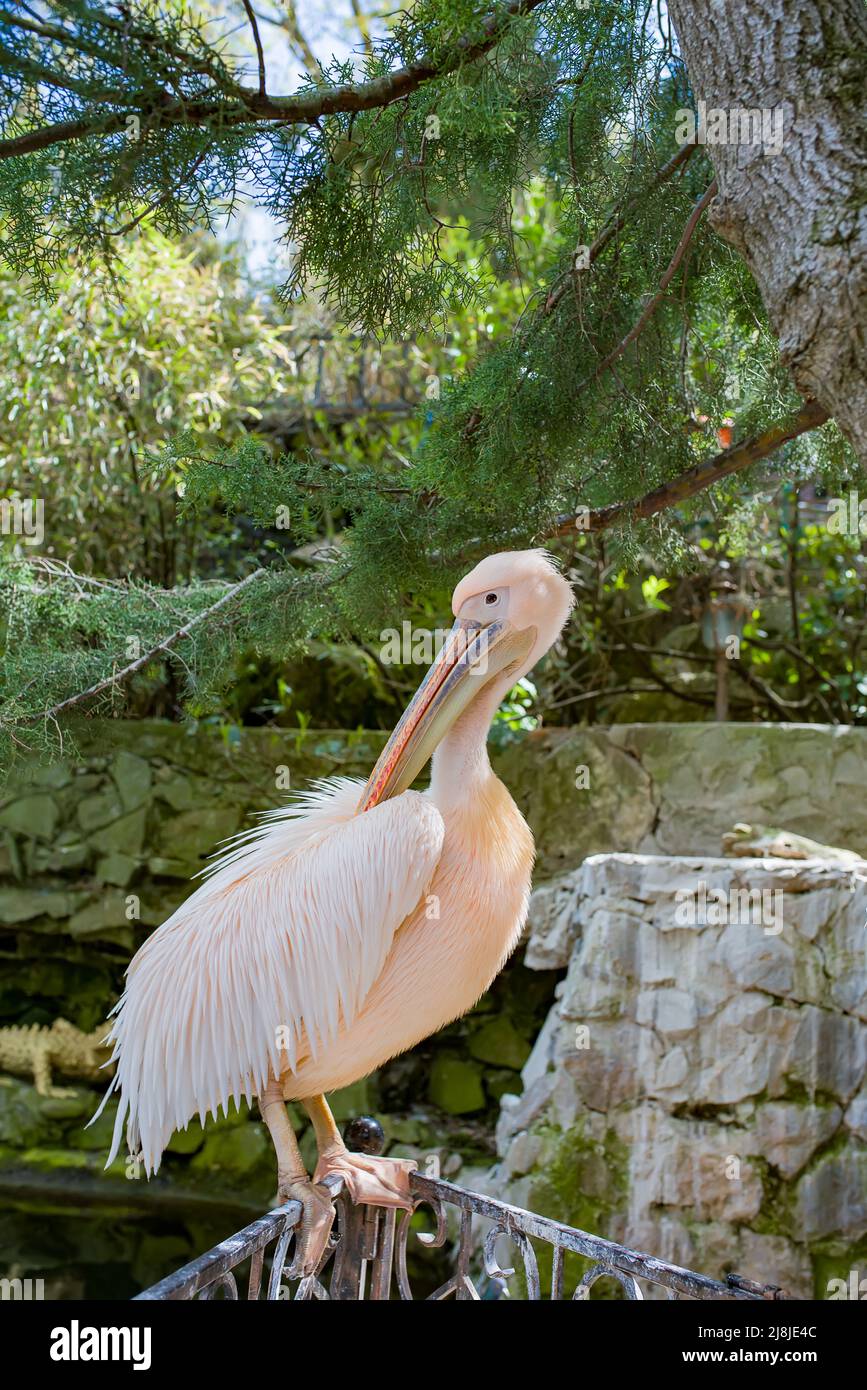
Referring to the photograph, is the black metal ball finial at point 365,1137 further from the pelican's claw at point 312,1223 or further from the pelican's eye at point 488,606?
the pelican's eye at point 488,606

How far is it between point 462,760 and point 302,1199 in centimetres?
88

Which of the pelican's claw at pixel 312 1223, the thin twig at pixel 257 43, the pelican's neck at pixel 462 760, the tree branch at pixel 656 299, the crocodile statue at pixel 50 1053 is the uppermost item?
the thin twig at pixel 257 43

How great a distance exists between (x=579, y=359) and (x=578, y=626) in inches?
151

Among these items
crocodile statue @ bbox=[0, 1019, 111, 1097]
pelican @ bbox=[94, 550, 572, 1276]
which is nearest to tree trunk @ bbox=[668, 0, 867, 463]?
pelican @ bbox=[94, 550, 572, 1276]

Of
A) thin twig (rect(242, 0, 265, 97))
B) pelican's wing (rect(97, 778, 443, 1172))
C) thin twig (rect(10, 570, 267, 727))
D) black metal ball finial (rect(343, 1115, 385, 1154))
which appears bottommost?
black metal ball finial (rect(343, 1115, 385, 1154))

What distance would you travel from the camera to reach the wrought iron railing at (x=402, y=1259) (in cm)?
155

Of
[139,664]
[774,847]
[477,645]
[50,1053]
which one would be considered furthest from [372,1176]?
[50,1053]

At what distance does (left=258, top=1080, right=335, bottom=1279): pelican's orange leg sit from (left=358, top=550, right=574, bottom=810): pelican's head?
648mm

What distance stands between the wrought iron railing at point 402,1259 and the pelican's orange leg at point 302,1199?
0.03 m

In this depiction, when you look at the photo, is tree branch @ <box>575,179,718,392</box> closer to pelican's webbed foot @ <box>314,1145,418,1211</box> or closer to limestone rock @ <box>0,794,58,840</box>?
pelican's webbed foot @ <box>314,1145,418,1211</box>

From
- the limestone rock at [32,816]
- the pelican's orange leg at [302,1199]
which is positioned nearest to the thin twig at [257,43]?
the pelican's orange leg at [302,1199]

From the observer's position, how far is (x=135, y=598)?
116 inches

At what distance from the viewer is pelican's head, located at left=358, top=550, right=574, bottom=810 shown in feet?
7.71
